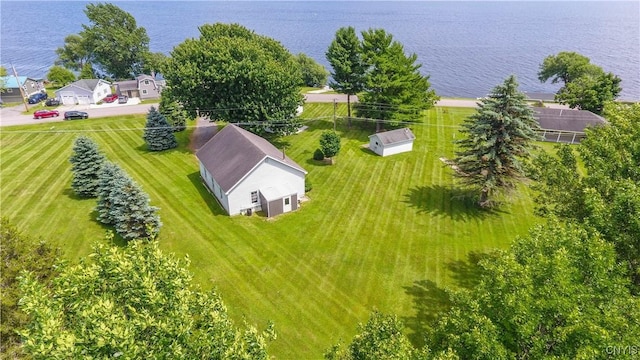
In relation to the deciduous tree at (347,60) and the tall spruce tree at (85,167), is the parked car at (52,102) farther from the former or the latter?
the deciduous tree at (347,60)

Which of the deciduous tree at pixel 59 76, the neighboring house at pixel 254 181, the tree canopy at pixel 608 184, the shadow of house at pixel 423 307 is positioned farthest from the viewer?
→ the deciduous tree at pixel 59 76

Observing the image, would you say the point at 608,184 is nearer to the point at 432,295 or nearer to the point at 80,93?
the point at 432,295

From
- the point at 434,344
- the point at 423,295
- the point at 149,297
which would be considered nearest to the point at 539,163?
the point at 423,295

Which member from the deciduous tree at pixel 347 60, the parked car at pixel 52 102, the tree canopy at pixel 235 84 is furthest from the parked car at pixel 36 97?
the deciduous tree at pixel 347 60

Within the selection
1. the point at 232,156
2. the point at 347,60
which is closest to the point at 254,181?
the point at 232,156

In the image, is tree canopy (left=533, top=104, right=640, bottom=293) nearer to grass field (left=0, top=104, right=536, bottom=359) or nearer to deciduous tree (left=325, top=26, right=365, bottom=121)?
grass field (left=0, top=104, right=536, bottom=359)
